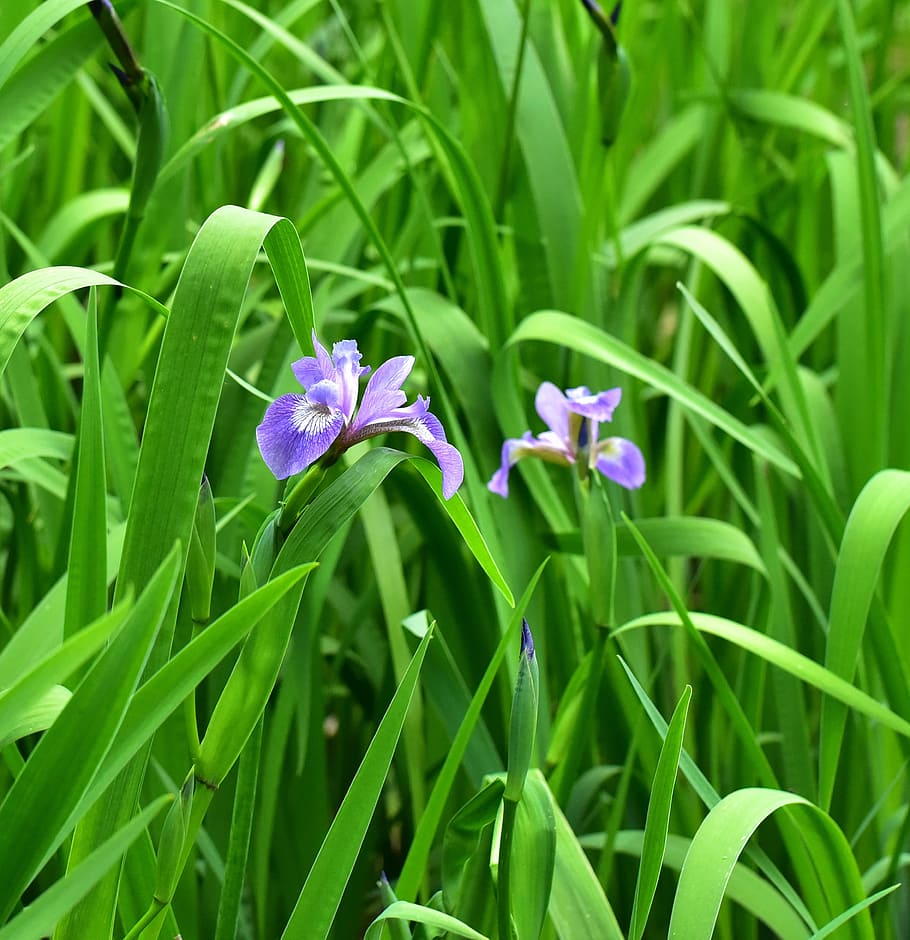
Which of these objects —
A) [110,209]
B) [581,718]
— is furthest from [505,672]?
[110,209]

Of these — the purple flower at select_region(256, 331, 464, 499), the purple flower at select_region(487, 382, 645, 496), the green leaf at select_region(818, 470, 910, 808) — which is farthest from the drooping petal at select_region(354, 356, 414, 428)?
the green leaf at select_region(818, 470, 910, 808)

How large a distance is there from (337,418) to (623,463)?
37cm

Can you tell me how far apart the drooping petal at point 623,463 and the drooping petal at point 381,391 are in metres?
0.31

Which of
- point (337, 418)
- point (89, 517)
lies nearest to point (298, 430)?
point (337, 418)

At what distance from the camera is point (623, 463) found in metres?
0.84

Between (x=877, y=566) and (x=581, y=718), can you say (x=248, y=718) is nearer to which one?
(x=581, y=718)

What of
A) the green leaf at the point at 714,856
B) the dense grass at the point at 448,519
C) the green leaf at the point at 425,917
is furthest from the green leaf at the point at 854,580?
the green leaf at the point at 425,917

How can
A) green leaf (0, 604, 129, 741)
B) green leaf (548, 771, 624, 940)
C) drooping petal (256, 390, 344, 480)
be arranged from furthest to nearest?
green leaf (548, 771, 624, 940) < drooping petal (256, 390, 344, 480) < green leaf (0, 604, 129, 741)

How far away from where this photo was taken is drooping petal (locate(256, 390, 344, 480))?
0.50 metres

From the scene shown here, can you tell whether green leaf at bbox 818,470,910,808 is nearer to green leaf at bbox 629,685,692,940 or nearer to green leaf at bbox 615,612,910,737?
green leaf at bbox 615,612,910,737

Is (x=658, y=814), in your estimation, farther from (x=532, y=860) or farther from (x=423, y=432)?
(x=423, y=432)

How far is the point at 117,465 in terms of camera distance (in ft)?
2.88

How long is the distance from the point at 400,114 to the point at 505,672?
715 millimetres

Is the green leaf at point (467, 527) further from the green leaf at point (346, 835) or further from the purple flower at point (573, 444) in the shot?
the purple flower at point (573, 444)
